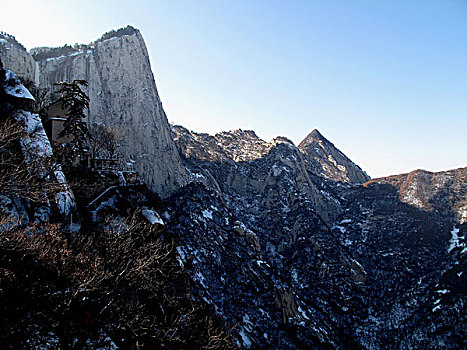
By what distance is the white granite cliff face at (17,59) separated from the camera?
41.0 m

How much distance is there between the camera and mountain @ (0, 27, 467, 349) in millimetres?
30875

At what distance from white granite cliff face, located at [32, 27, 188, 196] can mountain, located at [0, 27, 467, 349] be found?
0.58ft

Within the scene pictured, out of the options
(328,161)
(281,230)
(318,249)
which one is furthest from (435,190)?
(281,230)

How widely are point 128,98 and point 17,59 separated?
15.3 meters

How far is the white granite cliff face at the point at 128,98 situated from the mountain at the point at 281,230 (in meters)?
0.18

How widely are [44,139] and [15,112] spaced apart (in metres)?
2.18

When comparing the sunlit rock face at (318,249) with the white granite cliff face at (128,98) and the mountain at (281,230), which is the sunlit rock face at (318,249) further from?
the white granite cliff face at (128,98)

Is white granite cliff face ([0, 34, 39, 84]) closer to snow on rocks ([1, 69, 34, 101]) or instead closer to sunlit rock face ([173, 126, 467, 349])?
snow on rocks ([1, 69, 34, 101])

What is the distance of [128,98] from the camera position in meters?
46.9

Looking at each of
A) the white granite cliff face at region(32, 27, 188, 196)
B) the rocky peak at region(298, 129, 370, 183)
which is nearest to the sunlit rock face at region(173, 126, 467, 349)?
the white granite cliff face at region(32, 27, 188, 196)

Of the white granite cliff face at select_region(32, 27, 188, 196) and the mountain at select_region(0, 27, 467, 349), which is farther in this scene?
the white granite cliff face at select_region(32, 27, 188, 196)

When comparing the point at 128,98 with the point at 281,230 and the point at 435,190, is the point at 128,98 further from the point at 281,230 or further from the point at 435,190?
the point at 435,190

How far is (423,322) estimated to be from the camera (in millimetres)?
35188

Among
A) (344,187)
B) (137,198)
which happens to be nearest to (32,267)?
(137,198)
